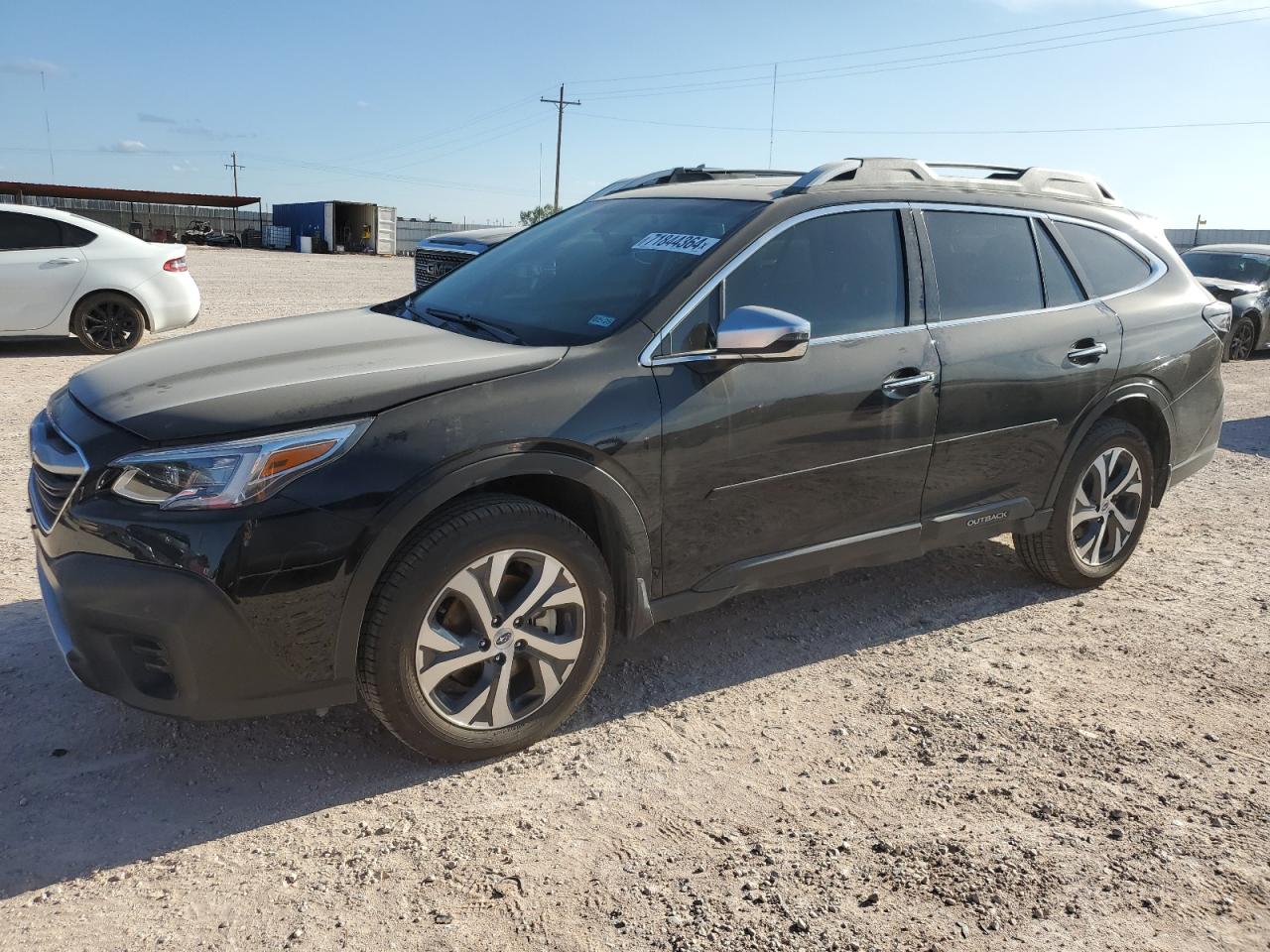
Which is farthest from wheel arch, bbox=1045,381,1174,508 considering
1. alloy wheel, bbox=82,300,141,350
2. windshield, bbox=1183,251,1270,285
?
windshield, bbox=1183,251,1270,285

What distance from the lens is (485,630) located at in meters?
3.15

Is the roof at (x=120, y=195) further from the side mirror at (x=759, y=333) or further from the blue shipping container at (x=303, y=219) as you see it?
the side mirror at (x=759, y=333)

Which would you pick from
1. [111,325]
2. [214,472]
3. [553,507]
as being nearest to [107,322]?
[111,325]

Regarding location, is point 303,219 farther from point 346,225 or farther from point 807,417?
point 807,417

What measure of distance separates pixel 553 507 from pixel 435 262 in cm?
1012

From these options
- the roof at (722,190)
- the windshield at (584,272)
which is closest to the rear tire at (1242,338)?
the roof at (722,190)

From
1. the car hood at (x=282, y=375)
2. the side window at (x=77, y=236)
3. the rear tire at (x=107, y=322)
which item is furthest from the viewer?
the rear tire at (x=107, y=322)

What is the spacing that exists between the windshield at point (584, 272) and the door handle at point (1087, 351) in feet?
5.37

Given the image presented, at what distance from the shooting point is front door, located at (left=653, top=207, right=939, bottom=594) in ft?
11.5

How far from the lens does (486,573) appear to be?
10.2 ft

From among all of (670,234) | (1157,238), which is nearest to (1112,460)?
(1157,238)

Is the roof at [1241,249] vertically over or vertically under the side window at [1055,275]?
over

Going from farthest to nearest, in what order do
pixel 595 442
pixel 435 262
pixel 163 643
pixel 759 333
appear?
pixel 435 262 → pixel 759 333 → pixel 595 442 → pixel 163 643

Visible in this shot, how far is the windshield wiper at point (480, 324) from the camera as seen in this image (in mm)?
3596
